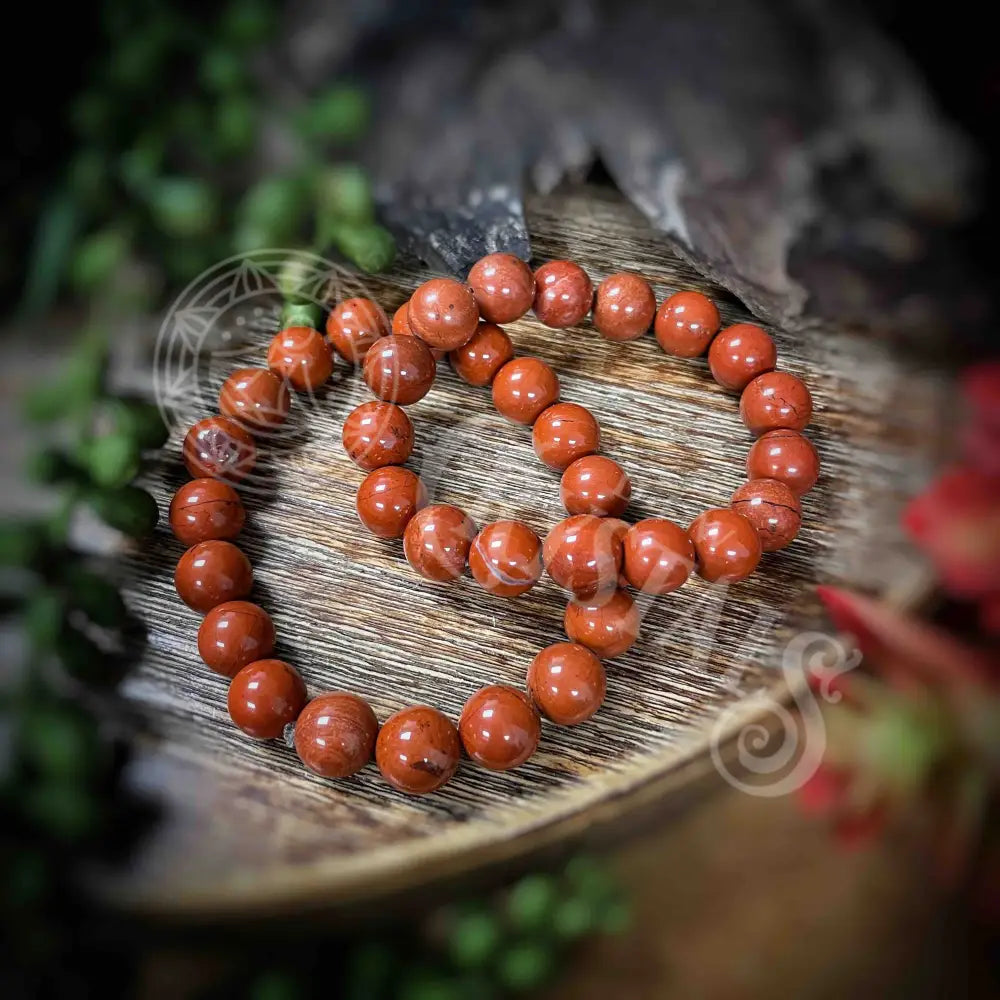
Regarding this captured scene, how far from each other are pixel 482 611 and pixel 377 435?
19 cm

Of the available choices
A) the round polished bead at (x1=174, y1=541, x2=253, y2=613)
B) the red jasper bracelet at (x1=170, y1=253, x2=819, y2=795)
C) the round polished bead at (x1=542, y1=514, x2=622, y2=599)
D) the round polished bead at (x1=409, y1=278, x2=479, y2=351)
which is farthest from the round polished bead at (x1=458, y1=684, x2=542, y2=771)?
the round polished bead at (x1=409, y1=278, x2=479, y2=351)

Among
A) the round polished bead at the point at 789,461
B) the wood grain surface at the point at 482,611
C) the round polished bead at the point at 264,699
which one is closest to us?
the wood grain surface at the point at 482,611

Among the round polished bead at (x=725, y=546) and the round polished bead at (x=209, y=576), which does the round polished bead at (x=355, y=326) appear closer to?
the round polished bead at (x=209, y=576)

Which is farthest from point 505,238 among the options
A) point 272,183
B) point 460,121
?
point 272,183

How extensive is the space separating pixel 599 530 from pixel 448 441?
212 millimetres

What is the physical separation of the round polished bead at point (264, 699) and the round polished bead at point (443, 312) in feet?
1.13

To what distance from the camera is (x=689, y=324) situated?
85 cm

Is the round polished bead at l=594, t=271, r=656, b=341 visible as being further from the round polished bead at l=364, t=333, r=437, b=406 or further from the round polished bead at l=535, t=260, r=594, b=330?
the round polished bead at l=364, t=333, r=437, b=406

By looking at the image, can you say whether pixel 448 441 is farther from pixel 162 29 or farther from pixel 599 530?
pixel 162 29

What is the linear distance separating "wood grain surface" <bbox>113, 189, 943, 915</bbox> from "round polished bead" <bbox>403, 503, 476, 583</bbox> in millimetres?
34

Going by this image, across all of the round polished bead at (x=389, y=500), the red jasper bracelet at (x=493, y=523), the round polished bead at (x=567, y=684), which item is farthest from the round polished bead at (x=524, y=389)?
the round polished bead at (x=567, y=684)

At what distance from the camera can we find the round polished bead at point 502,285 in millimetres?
825

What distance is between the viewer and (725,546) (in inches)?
28.2

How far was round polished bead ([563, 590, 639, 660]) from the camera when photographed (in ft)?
2.29
